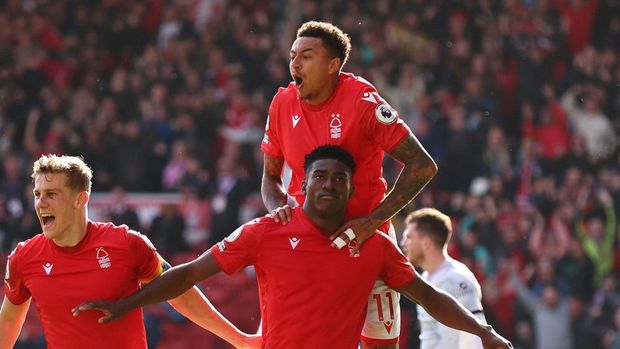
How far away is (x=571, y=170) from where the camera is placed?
16.8 meters

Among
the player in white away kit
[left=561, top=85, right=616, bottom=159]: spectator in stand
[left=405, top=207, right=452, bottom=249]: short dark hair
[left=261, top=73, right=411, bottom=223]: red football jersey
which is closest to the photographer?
[left=261, top=73, right=411, bottom=223]: red football jersey

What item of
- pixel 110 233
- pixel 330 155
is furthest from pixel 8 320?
pixel 330 155

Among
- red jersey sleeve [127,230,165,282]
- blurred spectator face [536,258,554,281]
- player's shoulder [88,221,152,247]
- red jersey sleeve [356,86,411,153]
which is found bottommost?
blurred spectator face [536,258,554,281]

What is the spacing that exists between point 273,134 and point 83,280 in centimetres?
149

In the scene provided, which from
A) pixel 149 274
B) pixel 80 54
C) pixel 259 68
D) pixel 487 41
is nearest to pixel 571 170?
pixel 487 41

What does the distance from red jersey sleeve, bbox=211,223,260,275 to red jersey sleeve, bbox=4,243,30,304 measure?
1.20 metres

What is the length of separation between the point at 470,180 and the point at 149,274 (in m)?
9.98

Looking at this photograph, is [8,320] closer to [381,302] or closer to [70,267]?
[70,267]

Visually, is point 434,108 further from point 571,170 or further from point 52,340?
point 52,340

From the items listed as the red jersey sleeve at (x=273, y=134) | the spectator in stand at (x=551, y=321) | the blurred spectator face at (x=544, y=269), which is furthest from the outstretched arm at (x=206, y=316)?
the blurred spectator face at (x=544, y=269)

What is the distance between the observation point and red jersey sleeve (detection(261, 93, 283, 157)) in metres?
7.77

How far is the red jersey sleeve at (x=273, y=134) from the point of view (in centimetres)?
777

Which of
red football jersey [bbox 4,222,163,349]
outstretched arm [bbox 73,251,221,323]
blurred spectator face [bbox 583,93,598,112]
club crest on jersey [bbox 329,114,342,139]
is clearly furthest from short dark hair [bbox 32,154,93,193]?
blurred spectator face [bbox 583,93,598,112]

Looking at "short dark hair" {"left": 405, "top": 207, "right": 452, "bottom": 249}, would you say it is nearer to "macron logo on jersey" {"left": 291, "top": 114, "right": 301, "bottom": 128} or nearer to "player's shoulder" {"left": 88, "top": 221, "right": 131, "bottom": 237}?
"macron logo on jersey" {"left": 291, "top": 114, "right": 301, "bottom": 128}
